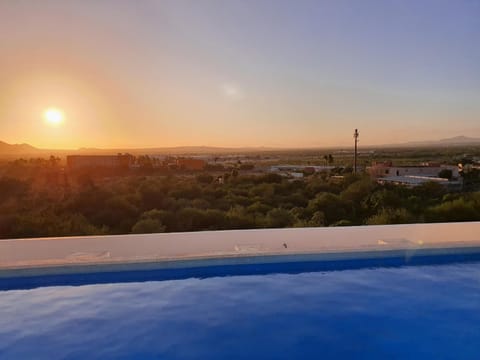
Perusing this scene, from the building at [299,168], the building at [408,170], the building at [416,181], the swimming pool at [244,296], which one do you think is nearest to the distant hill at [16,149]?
the swimming pool at [244,296]

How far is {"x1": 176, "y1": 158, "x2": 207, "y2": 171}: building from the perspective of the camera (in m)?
10.7

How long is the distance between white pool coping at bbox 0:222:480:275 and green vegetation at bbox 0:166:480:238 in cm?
223

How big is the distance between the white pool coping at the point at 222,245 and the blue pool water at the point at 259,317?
191 mm

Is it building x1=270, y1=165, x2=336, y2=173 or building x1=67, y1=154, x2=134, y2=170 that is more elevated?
building x1=67, y1=154, x2=134, y2=170

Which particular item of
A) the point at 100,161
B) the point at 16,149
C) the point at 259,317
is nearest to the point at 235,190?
the point at 100,161

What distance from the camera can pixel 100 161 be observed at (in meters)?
9.49

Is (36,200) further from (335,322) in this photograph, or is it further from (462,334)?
(462,334)

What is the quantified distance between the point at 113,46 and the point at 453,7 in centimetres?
513

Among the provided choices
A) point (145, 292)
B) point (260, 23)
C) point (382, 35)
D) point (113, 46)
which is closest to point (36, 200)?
point (113, 46)

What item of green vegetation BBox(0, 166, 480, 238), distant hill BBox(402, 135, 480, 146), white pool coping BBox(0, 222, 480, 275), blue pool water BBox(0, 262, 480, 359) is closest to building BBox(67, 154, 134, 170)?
green vegetation BBox(0, 166, 480, 238)

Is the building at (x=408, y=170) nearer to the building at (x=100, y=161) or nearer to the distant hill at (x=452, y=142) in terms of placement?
the distant hill at (x=452, y=142)

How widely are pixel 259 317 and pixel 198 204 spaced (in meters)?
5.60

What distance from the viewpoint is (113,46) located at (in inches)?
273

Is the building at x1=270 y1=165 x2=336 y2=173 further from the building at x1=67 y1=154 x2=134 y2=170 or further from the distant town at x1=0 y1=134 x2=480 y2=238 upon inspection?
the building at x1=67 y1=154 x2=134 y2=170
